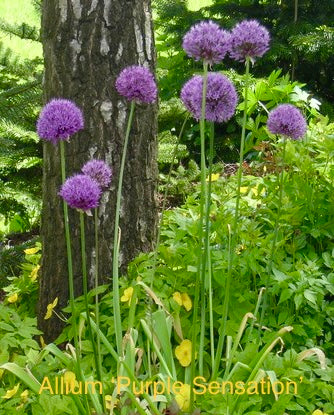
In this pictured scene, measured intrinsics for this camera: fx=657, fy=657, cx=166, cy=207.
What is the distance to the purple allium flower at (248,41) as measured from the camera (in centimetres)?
185

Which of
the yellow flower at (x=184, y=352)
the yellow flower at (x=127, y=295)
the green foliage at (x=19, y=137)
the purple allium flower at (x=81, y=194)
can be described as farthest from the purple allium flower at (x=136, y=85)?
the green foliage at (x=19, y=137)

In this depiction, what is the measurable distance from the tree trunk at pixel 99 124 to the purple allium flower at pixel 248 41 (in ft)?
2.76

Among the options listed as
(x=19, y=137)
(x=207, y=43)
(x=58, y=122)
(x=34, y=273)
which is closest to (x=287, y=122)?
(x=207, y=43)

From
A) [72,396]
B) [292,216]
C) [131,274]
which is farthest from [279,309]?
[72,396]

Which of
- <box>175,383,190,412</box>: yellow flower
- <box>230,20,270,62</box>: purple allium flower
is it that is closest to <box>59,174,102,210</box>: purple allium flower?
<box>230,20,270,62</box>: purple allium flower

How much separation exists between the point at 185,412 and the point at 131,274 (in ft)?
2.52

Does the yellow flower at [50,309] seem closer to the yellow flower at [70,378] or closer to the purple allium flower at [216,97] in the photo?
the yellow flower at [70,378]

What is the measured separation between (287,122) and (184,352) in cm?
85

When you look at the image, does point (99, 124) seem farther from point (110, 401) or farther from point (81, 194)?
point (110, 401)

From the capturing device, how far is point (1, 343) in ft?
7.11

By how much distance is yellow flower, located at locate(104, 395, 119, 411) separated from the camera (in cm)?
190

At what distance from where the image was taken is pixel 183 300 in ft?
8.00

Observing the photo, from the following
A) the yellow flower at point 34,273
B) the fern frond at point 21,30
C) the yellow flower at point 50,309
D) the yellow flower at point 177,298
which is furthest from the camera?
the fern frond at point 21,30

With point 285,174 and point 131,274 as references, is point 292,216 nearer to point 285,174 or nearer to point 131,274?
point 285,174
